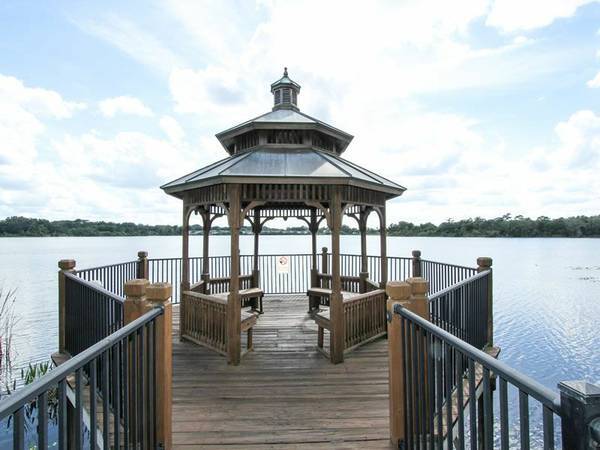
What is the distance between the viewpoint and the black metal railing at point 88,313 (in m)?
3.42

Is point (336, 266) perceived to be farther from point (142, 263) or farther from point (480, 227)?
point (480, 227)

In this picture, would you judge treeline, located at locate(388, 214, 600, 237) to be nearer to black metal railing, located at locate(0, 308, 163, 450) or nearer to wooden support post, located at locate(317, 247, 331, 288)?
wooden support post, located at locate(317, 247, 331, 288)

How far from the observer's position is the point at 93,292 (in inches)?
155

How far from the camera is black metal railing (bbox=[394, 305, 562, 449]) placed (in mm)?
1331

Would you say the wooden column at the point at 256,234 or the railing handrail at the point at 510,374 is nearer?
the railing handrail at the point at 510,374

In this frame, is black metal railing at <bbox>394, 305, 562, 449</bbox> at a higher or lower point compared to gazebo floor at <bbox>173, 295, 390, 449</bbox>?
higher

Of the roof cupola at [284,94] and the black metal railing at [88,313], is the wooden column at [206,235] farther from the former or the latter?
the black metal railing at [88,313]

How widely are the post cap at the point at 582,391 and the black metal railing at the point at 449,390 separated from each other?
77mm

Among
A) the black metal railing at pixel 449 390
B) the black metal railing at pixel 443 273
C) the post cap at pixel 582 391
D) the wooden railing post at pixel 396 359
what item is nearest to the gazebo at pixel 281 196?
the black metal railing at pixel 443 273

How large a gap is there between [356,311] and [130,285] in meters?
4.16

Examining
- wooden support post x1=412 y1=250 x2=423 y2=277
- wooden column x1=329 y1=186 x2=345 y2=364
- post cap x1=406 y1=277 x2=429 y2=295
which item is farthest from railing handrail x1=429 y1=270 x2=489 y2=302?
wooden support post x1=412 y1=250 x2=423 y2=277

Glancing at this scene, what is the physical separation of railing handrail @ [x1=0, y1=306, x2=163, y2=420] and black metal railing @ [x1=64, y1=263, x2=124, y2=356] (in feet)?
3.86

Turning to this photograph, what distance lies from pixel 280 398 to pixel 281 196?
118 inches

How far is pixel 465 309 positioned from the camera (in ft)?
13.7
